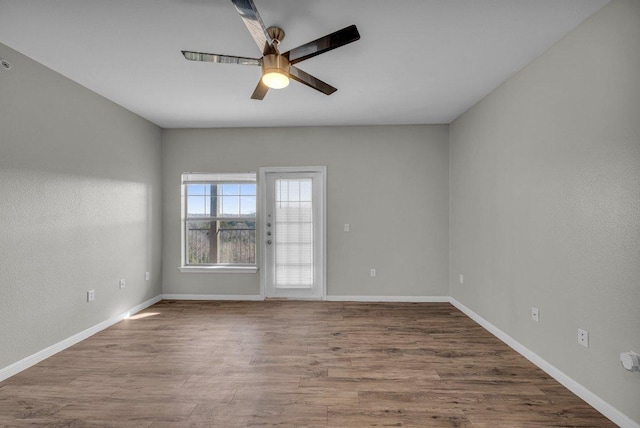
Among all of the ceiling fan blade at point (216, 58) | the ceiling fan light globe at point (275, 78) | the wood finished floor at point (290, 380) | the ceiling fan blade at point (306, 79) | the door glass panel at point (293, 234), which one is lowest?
the wood finished floor at point (290, 380)

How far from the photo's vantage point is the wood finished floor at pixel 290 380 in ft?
6.37

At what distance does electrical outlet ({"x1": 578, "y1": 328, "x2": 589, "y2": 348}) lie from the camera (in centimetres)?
209

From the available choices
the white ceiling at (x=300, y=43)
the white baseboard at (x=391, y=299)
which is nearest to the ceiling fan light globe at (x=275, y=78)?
the white ceiling at (x=300, y=43)

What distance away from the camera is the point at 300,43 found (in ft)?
7.72

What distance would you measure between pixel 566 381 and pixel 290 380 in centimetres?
204

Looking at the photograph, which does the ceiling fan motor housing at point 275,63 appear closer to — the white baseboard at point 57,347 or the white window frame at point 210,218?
the white window frame at point 210,218

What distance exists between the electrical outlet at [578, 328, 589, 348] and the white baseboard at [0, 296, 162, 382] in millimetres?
4272

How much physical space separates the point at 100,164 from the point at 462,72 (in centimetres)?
386

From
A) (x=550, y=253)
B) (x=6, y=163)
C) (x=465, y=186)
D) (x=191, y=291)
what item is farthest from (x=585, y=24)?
(x=191, y=291)

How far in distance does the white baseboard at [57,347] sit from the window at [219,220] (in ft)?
3.71

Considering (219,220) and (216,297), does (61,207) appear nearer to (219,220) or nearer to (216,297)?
(219,220)

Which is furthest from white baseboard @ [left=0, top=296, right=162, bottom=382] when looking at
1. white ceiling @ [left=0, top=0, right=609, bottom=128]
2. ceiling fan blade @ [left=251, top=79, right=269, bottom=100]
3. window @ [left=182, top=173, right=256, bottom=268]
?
ceiling fan blade @ [left=251, top=79, right=269, bottom=100]

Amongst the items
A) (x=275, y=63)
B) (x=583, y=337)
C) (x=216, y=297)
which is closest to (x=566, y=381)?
(x=583, y=337)

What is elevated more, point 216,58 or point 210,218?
point 216,58
